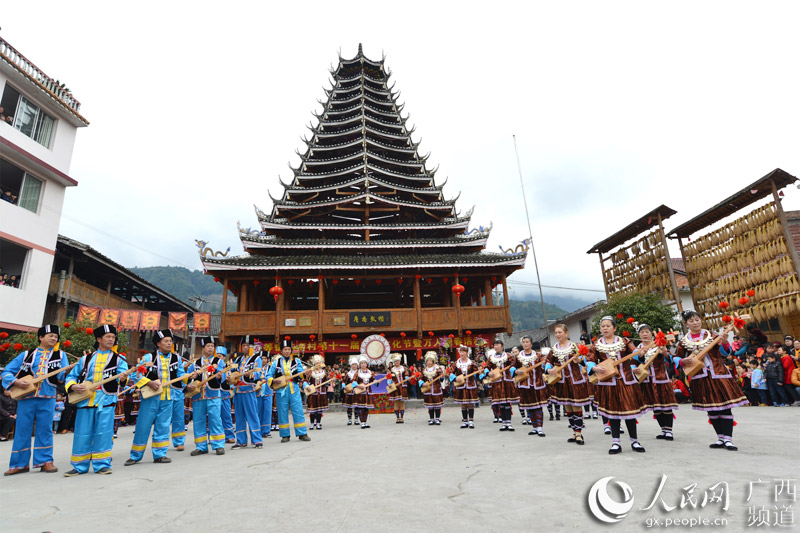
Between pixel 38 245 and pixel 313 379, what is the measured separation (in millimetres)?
12549

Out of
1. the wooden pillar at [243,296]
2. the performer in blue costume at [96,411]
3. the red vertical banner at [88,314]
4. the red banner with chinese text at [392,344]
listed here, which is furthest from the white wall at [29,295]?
the performer in blue costume at [96,411]

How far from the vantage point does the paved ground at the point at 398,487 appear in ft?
9.86

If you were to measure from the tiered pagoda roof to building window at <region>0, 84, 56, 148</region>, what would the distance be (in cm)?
771

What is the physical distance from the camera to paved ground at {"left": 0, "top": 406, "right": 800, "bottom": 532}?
3004mm

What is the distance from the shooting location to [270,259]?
19.8 metres

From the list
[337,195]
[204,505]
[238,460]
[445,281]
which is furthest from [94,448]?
[337,195]

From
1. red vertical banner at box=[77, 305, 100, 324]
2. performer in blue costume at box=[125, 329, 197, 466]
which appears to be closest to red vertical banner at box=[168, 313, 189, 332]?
red vertical banner at box=[77, 305, 100, 324]

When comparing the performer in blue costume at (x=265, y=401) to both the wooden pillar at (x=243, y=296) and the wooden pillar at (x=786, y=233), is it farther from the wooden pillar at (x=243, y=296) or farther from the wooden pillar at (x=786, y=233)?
the wooden pillar at (x=786, y=233)

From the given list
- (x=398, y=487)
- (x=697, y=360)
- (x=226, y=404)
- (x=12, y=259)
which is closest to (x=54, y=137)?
(x=12, y=259)

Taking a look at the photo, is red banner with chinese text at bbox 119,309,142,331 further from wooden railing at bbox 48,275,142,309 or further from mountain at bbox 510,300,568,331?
mountain at bbox 510,300,568,331

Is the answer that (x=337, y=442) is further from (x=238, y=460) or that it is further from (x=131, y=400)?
(x=131, y=400)

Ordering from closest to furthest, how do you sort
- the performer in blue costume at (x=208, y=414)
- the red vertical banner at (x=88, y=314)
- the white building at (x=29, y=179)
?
the performer in blue costume at (x=208, y=414), the white building at (x=29, y=179), the red vertical banner at (x=88, y=314)

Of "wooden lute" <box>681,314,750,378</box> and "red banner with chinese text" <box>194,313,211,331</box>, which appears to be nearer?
"wooden lute" <box>681,314,750,378</box>

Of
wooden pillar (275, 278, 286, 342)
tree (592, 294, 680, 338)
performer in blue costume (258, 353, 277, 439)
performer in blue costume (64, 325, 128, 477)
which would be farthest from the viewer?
wooden pillar (275, 278, 286, 342)
